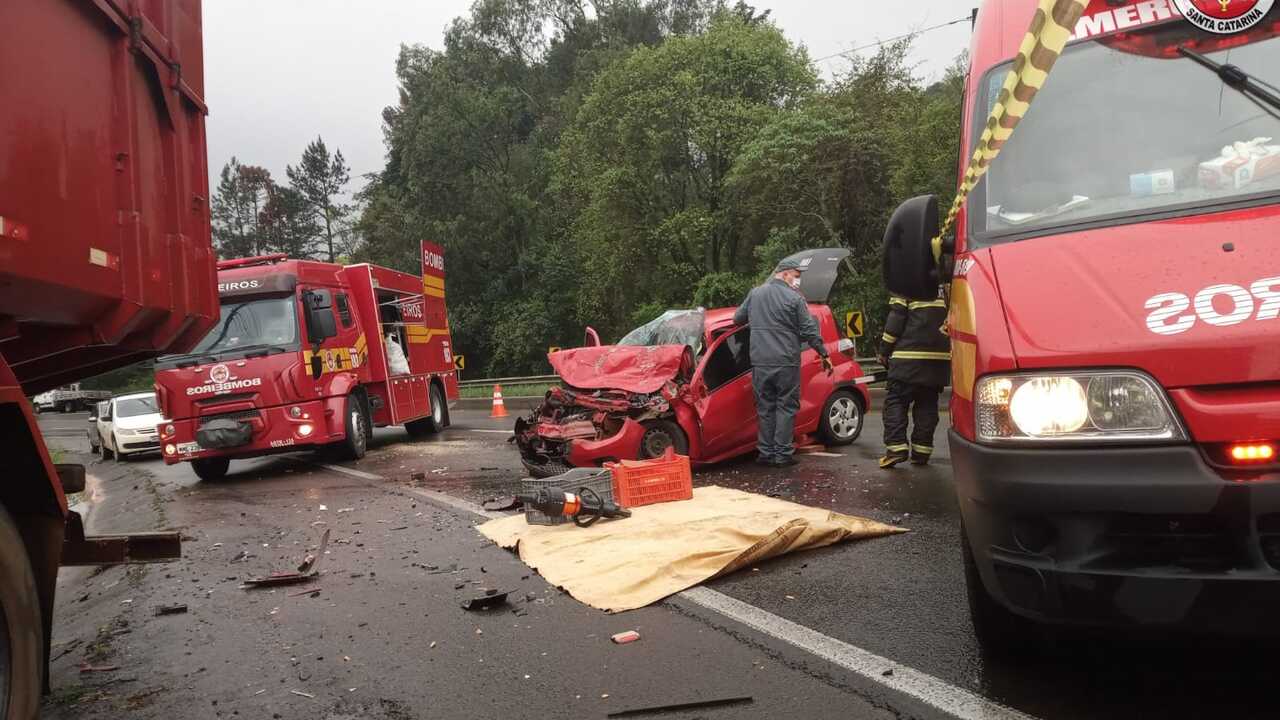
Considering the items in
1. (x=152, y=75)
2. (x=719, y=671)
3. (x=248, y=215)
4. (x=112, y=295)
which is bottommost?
(x=719, y=671)

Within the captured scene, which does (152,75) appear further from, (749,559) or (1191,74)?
(1191,74)

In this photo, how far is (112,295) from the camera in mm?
3062

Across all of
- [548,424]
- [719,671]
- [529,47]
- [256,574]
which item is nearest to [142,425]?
[548,424]

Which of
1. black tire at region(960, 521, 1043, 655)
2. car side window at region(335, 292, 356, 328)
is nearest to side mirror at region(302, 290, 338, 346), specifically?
car side window at region(335, 292, 356, 328)

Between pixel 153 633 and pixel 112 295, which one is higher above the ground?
pixel 112 295

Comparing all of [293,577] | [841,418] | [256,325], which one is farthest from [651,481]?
[256,325]

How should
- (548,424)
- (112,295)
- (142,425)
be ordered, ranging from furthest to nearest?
(142,425) → (548,424) → (112,295)

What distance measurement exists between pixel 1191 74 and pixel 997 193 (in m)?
0.79

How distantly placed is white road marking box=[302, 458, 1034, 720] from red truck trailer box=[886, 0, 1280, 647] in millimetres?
320

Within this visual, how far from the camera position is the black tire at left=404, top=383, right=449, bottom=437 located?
15352mm

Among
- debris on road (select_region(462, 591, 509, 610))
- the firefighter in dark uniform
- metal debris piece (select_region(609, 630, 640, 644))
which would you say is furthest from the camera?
the firefighter in dark uniform

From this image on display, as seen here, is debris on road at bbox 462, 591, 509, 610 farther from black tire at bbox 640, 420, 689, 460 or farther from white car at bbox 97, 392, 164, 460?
white car at bbox 97, 392, 164, 460

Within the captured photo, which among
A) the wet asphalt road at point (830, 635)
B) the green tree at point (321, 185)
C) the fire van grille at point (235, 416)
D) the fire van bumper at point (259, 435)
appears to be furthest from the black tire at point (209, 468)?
the green tree at point (321, 185)

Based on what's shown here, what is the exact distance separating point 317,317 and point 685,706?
9.20 meters
